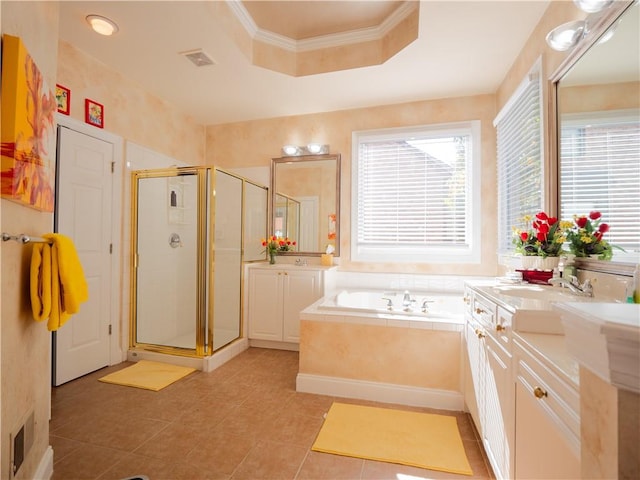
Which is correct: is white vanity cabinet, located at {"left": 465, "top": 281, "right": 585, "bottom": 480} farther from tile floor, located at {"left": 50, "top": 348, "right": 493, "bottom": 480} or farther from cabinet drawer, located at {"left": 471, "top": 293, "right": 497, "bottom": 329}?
tile floor, located at {"left": 50, "top": 348, "right": 493, "bottom": 480}

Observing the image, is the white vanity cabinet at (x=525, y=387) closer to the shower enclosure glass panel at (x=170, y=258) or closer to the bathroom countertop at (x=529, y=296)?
the bathroom countertop at (x=529, y=296)

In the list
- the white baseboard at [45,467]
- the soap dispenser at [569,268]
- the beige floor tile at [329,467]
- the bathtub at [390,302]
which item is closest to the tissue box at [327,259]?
the bathtub at [390,302]

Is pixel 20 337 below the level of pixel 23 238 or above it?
below

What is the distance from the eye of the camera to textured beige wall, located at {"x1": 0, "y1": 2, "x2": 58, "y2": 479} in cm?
109

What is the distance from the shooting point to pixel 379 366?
7.34 feet

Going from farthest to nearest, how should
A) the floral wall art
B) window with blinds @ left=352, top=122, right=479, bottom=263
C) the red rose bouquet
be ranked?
1. window with blinds @ left=352, top=122, right=479, bottom=263
2. the red rose bouquet
3. the floral wall art

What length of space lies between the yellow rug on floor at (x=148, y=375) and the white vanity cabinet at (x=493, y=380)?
2.23 m

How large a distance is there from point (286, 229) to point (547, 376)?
10.1ft

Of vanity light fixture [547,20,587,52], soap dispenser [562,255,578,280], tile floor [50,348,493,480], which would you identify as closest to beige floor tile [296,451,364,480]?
tile floor [50,348,493,480]

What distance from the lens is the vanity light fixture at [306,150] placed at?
3.62m

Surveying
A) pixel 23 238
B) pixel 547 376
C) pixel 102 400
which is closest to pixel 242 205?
pixel 102 400

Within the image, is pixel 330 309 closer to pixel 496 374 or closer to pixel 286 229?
pixel 496 374

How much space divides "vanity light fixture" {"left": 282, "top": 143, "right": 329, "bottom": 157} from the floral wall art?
2.51m

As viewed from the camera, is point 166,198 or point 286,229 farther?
point 286,229
